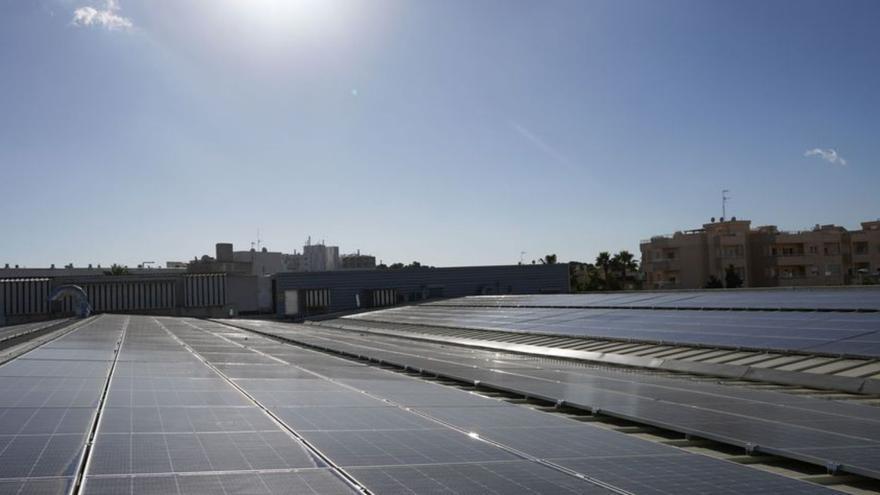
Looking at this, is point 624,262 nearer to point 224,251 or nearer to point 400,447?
point 224,251

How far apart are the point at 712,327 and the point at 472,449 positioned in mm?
24726

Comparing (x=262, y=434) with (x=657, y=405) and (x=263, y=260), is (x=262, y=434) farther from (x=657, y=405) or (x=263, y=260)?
(x=263, y=260)

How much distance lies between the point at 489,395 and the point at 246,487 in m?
9.88

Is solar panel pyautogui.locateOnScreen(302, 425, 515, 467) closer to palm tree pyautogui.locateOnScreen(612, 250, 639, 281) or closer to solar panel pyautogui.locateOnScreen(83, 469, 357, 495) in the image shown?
solar panel pyautogui.locateOnScreen(83, 469, 357, 495)

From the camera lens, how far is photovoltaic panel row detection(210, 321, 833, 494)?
24.3 feet

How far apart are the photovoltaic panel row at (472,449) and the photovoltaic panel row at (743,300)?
23.5 m

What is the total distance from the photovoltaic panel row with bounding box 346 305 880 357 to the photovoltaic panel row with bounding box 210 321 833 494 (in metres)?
15.4

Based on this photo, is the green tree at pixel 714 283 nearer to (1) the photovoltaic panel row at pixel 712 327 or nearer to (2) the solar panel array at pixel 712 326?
(2) the solar panel array at pixel 712 326

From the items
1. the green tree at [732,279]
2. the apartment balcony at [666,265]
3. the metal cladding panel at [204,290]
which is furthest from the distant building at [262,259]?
the green tree at [732,279]

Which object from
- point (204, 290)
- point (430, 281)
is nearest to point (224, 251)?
point (204, 290)

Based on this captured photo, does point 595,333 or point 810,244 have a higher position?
point 810,244

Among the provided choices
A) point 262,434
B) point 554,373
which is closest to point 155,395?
point 262,434

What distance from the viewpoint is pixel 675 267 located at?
107m

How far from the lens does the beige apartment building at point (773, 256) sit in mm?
99625
